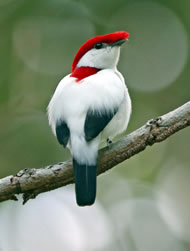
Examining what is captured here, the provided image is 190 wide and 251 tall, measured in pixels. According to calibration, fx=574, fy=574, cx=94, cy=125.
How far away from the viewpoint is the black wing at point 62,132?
409 centimetres

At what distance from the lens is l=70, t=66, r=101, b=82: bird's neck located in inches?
183

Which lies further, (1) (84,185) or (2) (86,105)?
(2) (86,105)

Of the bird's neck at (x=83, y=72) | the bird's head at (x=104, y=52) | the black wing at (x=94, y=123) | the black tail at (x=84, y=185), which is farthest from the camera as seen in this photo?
the bird's head at (x=104, y=52)

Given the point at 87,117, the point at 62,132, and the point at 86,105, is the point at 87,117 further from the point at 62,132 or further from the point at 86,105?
the point at 62,132

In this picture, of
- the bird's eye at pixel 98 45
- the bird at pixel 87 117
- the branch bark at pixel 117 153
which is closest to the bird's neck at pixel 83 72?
the bird at pixel 87 117

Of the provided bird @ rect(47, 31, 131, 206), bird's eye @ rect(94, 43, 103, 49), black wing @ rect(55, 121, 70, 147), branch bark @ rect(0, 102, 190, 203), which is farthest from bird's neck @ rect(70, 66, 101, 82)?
branch bark @ rect(0, 102, 190, 203)

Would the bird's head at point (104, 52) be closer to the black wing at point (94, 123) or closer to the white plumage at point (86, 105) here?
the white plumage at point (86, 105)

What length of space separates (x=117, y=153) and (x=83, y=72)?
1042 mm

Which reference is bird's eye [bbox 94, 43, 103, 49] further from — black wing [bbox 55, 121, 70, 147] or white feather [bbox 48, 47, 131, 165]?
black wing [bbox 55, 121, 70, 147]

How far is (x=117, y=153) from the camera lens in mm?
3969

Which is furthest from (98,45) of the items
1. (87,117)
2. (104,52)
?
(87,117)

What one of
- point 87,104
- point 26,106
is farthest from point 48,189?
point 26,106

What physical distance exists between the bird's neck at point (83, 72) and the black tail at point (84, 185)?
34.8 inches

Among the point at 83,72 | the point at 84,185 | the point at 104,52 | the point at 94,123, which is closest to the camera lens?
the point at 84,185
